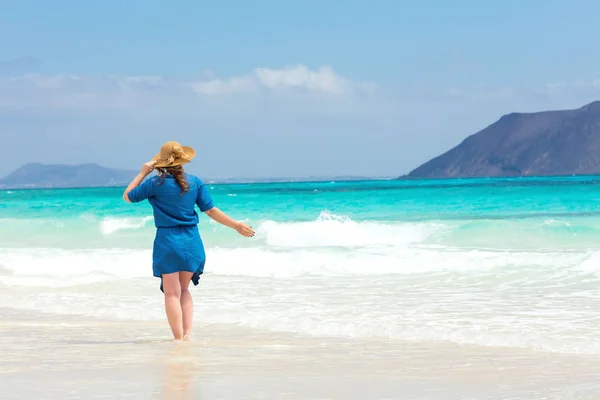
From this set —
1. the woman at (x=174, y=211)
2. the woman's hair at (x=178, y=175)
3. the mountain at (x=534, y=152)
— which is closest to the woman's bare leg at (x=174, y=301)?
the woman at (x=174, y=211)

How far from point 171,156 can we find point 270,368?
1.54 meters

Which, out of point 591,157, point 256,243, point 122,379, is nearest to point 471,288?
point 122,379

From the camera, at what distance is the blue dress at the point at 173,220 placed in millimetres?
5918

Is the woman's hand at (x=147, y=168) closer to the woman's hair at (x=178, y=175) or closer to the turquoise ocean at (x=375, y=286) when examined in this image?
the woman's hair at (x=178, y=175)

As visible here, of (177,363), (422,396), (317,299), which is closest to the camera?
(422,396)

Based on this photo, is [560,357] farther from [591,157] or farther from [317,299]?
[591,157]

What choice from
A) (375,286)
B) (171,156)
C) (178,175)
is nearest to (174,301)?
(178,175)

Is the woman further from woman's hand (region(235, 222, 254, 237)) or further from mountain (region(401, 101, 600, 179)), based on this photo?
mountain (region(401, 101, 600, 179))

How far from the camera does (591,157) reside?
17100cm

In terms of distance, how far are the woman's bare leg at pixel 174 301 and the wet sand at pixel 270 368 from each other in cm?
12

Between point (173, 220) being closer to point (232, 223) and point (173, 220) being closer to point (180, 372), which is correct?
point (232, 223)

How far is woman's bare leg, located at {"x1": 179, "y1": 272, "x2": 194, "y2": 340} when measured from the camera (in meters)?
6.13

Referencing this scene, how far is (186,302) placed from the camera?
6.27 metres

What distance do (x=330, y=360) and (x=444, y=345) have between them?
1.08m
